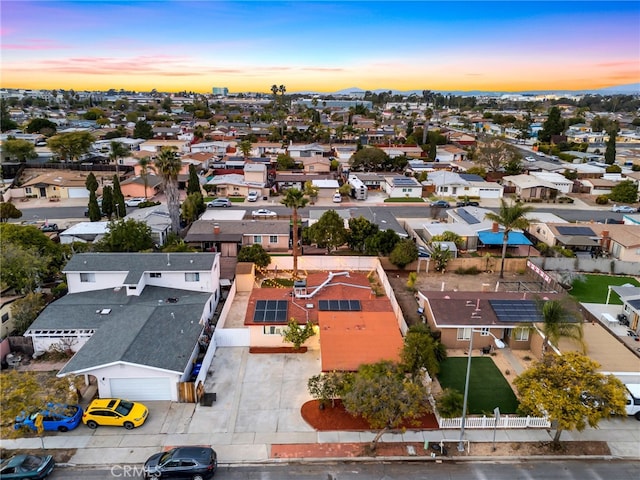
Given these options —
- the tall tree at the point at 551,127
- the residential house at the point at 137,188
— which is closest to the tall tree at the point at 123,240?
the residential house at the point at 137,188

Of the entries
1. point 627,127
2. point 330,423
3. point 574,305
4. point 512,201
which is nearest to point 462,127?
point 627,127

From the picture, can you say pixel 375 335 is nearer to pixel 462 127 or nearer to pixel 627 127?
pixel 462 127

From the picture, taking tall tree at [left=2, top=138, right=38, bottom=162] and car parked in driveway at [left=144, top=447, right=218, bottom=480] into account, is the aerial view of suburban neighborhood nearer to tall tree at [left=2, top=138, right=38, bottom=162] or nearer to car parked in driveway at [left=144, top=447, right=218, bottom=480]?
car parked in driveway at [left=144, top=447, right=218, bottom=480]

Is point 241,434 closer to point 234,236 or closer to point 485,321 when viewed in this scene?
point 485,321

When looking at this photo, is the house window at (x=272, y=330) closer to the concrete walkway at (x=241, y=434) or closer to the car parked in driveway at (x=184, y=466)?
the concrete walkway at (x=241, y=434)

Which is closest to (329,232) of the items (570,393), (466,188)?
(570,393)

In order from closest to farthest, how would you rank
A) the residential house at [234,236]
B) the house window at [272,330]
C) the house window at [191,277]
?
the house window at [272,330]
the house window at [191,277]
the residential house at [234,236]
